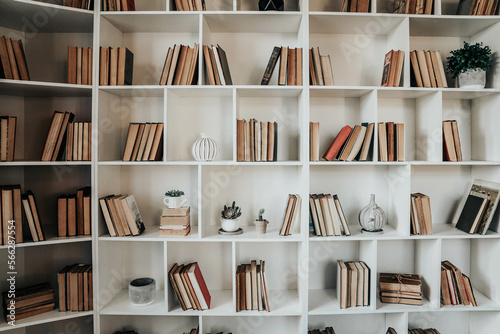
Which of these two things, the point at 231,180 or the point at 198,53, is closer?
the point at 198,53

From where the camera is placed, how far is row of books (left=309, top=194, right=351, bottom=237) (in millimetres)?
1918

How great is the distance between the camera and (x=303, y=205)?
192cm

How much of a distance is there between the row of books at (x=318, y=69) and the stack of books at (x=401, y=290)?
1378 millimetres

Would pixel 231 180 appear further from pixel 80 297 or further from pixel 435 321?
pixel 435 321

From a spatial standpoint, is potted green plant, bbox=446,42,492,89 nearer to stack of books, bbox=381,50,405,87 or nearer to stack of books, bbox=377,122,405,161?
stack of books, bbox=381,50,405,87

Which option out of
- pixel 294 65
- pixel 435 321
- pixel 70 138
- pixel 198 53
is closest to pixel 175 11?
pixel 198 53

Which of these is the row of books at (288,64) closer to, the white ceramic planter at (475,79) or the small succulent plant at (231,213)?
the small succulent plant at (231,213)

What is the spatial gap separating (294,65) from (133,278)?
188cm

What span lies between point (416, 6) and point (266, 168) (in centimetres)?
143

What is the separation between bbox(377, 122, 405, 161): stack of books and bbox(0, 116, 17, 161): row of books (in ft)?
7.21

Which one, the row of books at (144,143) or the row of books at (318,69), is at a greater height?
the row of books at (318,69)

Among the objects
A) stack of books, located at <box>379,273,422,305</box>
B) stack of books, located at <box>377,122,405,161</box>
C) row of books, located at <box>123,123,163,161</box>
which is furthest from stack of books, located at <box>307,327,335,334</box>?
row of books, located at <box>123,123,163,161</box>

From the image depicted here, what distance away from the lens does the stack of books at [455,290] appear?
198 cm

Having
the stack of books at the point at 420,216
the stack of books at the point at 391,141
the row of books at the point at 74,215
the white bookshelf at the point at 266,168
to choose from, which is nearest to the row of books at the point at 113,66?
the white bookshelf at the point at 266,168
